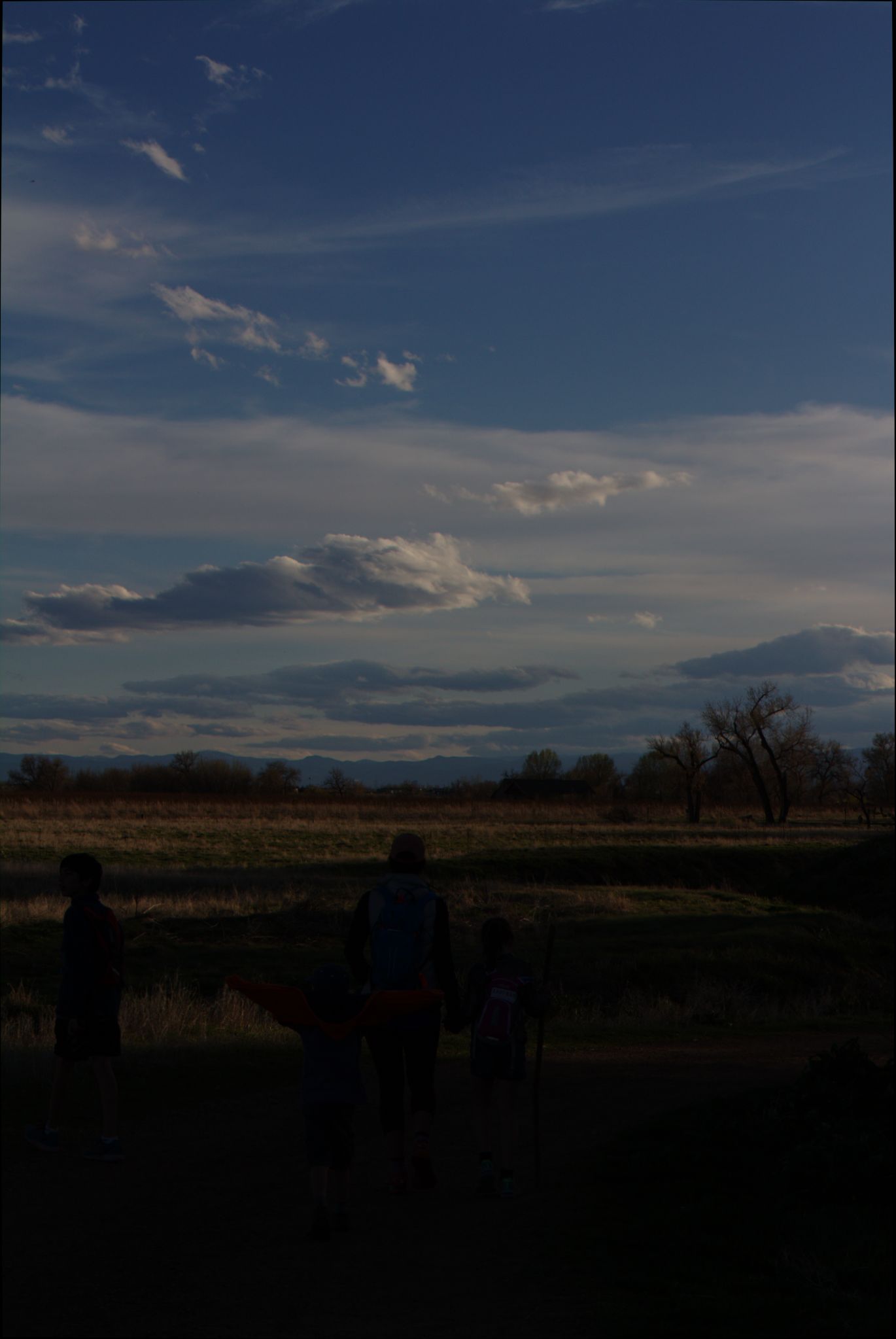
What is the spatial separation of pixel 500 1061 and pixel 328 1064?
1.19 m

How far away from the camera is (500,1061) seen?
7270mm

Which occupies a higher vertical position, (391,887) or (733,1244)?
(391,887)

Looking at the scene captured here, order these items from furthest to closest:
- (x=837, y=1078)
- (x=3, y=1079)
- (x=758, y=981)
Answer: (x=758, y=981), (x=837, y=1078), (x=3, y=1079)

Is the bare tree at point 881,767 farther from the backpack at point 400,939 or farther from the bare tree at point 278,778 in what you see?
the backpack at point 400,939

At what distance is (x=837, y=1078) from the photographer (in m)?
9.47

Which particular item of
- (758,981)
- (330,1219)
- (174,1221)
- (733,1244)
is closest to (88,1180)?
(174,1221)

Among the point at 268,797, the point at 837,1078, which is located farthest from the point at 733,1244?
the point at 268,797

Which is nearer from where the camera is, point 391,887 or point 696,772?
point 391,887

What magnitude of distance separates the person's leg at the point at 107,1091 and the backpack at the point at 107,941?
44cm

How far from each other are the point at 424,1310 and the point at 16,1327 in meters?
1.75

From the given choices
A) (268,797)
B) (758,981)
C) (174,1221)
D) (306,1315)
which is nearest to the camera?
(306,1315)

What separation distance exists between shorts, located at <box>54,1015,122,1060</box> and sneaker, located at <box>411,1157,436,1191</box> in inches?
71.8

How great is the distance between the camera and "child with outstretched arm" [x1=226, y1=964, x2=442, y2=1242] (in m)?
6.43

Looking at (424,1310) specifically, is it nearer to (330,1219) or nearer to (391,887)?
(330,1219)
